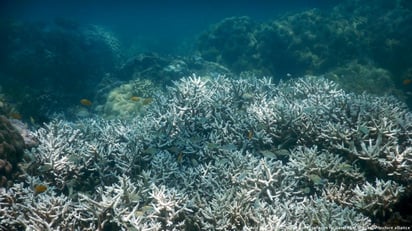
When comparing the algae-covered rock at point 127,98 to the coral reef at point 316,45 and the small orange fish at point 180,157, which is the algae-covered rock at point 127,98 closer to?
the small orange fish at point 180,157

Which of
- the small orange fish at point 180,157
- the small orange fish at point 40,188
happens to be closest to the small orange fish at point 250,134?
the small orange fish at point 180,157

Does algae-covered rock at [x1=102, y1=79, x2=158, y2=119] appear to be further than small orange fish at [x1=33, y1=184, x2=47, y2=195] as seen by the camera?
Yes

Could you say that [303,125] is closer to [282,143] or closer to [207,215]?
[282,143]

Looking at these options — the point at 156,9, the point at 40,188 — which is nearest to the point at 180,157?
the point at 40,188

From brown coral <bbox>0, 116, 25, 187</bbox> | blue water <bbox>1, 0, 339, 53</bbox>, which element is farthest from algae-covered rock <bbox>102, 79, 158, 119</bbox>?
blue water <bbox>1, 0, 339, 53</bbox>

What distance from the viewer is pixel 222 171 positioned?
4.62 meters

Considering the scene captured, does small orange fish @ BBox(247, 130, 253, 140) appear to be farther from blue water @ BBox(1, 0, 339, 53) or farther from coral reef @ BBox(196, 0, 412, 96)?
blue water @ BBox(1, 0, 339, 53)

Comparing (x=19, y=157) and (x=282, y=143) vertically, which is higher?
(x=282, y=143)

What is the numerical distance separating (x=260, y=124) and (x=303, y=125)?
2.58 feet

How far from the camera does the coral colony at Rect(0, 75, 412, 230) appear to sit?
3.87m

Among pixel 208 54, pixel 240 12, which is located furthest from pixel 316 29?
pixel 240 12

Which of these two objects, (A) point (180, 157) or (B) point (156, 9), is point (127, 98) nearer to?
(A) point (180, 157)

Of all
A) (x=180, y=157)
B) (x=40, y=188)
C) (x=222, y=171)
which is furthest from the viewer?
(x=180, y=157)

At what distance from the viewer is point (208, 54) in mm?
16750
